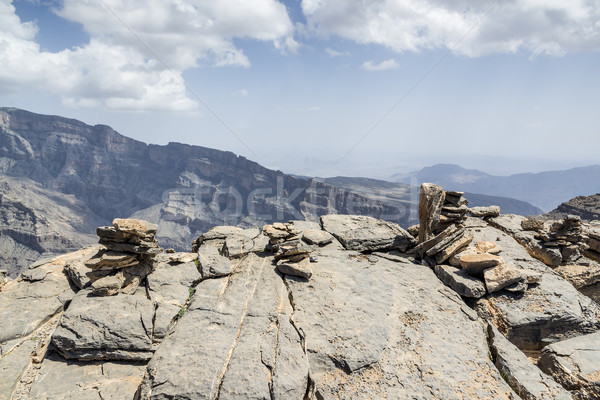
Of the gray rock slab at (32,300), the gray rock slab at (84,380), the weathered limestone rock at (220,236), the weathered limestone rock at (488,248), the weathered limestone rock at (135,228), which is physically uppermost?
the weathered limestone rock at (488,248)

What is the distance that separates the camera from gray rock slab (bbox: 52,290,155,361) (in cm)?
843

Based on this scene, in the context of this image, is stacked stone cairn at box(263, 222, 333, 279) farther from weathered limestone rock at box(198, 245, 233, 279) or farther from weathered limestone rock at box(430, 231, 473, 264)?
weathered limestone rock at box(430, 231, 473, 264)

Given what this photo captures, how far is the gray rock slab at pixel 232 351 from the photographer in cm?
664

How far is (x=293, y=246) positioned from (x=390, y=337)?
5102 millimetres

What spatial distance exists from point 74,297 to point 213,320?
18.1ft

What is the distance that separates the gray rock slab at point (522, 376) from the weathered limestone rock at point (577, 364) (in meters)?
0.66

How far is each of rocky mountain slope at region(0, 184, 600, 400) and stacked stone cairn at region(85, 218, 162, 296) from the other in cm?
→ 5

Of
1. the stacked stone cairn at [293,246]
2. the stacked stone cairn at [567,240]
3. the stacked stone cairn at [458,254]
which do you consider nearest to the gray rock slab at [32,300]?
the stacked stone cairn at [293,246]

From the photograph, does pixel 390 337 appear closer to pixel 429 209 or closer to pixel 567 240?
pixel 429 209

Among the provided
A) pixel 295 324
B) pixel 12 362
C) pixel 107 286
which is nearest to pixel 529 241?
pixel 295 324

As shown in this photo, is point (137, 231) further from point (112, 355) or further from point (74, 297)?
point (112, 355)

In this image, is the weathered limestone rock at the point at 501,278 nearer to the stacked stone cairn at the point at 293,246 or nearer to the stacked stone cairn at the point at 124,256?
the stacked stone cairn at the point at 293,246

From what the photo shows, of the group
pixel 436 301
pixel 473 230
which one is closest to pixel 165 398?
pixel 436 301

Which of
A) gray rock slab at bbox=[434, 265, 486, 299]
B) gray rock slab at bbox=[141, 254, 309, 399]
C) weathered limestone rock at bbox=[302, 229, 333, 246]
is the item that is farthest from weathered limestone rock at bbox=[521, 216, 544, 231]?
gray rock slab at bbox=[141, 254, 309, 399]
